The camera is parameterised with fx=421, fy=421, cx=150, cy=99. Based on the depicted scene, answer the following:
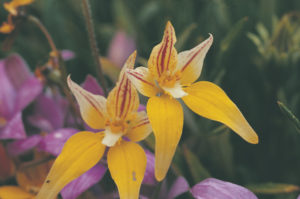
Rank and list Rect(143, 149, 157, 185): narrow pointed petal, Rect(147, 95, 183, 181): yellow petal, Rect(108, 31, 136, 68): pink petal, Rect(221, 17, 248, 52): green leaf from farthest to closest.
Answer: Rect(108, 31, 136, 68): pink petal → Rect(221, 17, 248, 52): green leaf → Rect(143, 149, 157, 185): narrow pointed petal → Rect(147, 95, 183, 181): yellow petal

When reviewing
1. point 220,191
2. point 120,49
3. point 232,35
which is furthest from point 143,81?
point 120,49

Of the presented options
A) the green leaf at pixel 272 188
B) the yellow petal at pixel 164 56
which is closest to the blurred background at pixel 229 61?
the green leaf at pixel 272 188

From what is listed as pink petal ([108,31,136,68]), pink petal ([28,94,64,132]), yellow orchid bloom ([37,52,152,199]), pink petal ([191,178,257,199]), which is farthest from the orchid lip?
pink petal ([108,31,136,68])

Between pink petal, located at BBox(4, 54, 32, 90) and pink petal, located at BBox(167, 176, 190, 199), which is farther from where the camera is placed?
pink petal, located at BBox(4, 54, 32, 90)

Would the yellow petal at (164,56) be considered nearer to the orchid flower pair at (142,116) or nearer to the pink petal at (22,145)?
the orchid flower pair at (142,116)

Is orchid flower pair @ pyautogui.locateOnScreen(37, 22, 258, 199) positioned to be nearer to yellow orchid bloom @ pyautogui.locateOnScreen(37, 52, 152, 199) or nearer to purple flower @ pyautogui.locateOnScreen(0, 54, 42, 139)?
yellow orchid bloom @ pyautogui.locateOnScreen(37, 52, 152, 199)

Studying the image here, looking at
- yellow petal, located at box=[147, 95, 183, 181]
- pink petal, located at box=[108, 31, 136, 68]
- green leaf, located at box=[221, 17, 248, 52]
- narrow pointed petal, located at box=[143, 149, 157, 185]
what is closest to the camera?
yellow petal, located at box=[147, 95, 183, 181]
